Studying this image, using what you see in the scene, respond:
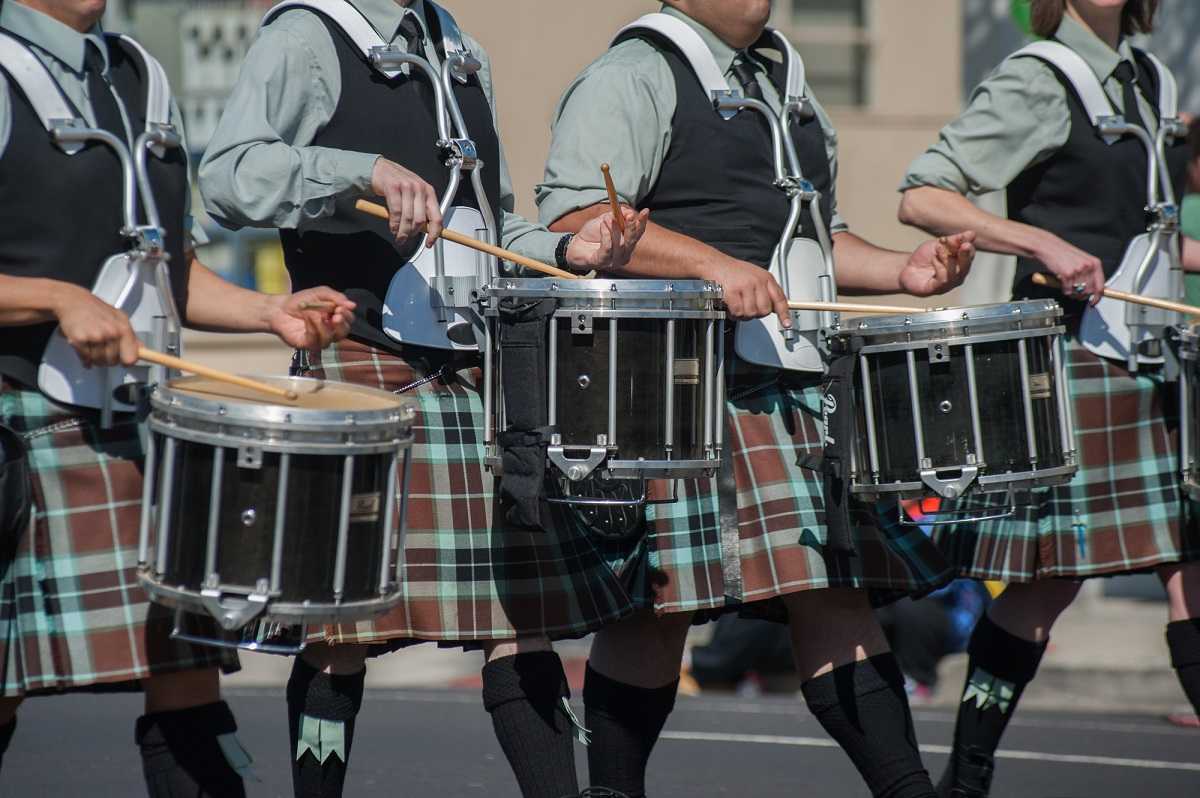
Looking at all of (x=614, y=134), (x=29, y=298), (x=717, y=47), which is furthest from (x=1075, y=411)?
(x=29, y=298)

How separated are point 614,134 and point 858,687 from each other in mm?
1232

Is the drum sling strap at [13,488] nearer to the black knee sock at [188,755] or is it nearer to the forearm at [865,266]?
the black knee sock at [188,755]

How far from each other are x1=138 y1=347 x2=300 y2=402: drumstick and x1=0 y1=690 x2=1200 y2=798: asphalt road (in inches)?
89.3

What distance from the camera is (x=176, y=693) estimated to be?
11.1 ft

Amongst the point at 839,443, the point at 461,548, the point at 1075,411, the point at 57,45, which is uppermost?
the point at 57,45

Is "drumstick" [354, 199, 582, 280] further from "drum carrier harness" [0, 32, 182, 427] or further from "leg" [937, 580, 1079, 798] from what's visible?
"leg" [937, 580, 1079, 798]

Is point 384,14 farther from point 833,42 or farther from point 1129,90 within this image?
point 833,42

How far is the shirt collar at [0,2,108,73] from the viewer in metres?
3.34

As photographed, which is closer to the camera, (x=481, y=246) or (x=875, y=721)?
(x=481, y=246)

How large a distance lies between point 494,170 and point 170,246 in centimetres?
77

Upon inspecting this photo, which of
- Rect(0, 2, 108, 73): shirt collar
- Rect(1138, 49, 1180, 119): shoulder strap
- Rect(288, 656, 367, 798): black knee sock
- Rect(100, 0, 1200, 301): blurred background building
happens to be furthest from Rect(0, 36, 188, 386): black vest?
Rect(100, 0, 1200, 301): blurred background building

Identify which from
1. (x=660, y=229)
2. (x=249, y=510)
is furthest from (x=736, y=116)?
(x=249, y=510)

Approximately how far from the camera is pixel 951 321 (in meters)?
3.74

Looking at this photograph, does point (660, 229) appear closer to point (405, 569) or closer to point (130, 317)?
point (405, 569)
